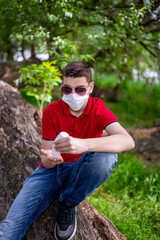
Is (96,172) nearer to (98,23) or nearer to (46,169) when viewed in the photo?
(46,169)

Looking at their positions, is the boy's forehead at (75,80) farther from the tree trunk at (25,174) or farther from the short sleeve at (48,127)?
the tree trunk at (25,174)

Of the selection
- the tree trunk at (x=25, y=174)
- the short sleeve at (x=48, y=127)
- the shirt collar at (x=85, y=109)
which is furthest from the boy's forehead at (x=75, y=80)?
the tree trunk at (x=25, y=174)

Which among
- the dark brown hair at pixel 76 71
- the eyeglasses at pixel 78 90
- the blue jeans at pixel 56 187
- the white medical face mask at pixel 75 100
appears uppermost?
the dark brown hair at pixel 76 71

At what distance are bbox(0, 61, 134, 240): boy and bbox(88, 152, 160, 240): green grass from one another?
947mm

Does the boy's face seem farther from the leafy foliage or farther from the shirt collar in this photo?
Result: the leafy foliage

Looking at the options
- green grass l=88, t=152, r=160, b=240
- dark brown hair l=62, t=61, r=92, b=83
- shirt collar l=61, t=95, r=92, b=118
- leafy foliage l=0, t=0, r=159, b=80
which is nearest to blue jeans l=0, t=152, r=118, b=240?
shirt collar l=61, t=95, r=92, b=118

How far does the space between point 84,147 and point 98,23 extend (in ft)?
8.90

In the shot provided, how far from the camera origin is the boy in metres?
1.59

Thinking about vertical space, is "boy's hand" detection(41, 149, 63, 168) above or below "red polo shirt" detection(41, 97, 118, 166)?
below

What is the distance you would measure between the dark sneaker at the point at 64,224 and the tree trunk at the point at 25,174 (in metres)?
0.07

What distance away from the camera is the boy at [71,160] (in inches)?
62.5

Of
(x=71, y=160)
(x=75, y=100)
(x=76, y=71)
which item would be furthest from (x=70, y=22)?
(x=71, y=160)

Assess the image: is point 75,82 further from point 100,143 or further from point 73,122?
point 100,143

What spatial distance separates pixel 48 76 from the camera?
3402mm
